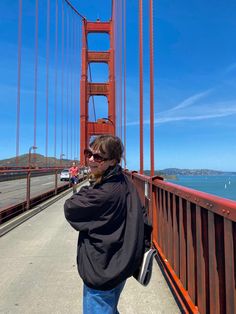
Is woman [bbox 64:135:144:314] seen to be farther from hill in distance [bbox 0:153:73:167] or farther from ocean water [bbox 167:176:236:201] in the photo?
hill in distance [bbox 0:153:73:167]

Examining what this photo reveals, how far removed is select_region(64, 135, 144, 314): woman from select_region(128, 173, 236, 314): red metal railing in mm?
507

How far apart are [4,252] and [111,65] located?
3607 cm

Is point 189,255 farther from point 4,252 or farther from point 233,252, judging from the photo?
point 4,252

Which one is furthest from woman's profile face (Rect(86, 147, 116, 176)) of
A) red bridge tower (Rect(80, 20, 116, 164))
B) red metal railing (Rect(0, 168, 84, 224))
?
red bridge tower (Rect(80, 20, 116, 164))

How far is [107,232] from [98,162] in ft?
1.13

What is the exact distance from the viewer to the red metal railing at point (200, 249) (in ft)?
6.40

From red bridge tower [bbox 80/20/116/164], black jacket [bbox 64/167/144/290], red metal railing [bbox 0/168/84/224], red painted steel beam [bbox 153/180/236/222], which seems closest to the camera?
black jacket [bbox 64/167/144/290]

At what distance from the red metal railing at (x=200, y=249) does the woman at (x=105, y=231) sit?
1.66ft

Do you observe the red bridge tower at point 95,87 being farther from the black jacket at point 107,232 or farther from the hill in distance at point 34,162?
the black jacket at point 107,232

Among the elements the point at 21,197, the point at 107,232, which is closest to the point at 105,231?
the point at 107,232

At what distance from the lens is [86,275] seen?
1.75 m

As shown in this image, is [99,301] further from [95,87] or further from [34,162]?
[95,87]

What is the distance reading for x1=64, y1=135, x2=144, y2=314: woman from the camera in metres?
1.72

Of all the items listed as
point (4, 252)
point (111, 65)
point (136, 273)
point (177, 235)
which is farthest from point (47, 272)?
point (111, 65)
